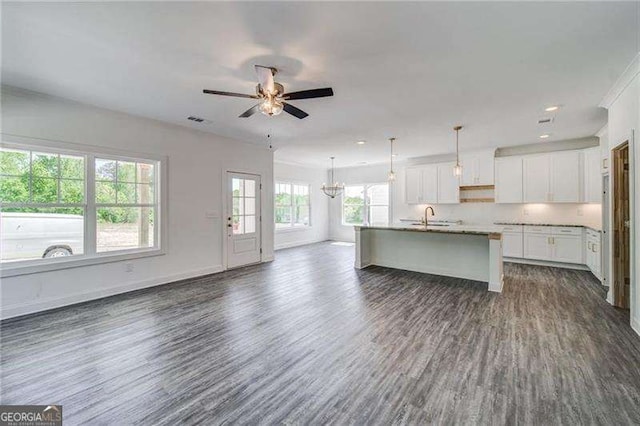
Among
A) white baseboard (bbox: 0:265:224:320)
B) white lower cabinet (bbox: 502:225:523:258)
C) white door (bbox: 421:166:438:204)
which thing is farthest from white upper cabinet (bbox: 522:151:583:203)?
white baseboard (bbox: 0:265:224:320)

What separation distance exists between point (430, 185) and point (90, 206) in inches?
285

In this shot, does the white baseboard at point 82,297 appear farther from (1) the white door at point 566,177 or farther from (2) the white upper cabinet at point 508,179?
(1) the white door at point 566,177

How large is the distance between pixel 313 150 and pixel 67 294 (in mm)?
5285

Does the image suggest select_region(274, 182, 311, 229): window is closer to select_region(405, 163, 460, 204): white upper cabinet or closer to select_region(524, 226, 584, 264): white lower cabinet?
select_region(405, 163, 460, 204): white upper cabinet

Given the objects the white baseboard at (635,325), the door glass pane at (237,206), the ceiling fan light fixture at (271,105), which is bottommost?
the white baseboard at (635,325)

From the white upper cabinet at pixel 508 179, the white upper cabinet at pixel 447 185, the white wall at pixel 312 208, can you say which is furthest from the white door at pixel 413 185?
the white wall at pixel 312 208

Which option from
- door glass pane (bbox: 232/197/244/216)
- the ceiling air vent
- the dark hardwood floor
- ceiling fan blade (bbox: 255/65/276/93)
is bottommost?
the dark hardwood floor

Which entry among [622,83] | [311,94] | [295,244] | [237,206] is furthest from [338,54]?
[295,244]

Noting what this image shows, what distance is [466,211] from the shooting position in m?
7.27

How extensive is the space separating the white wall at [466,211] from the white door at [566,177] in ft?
1.26

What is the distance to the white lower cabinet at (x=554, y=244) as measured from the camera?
5.52 m

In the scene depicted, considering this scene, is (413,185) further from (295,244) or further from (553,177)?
(295,244)

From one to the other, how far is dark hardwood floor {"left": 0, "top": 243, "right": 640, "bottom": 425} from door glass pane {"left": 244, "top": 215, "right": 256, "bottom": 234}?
2.17 meters

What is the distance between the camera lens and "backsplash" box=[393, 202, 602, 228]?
19.0 feet
